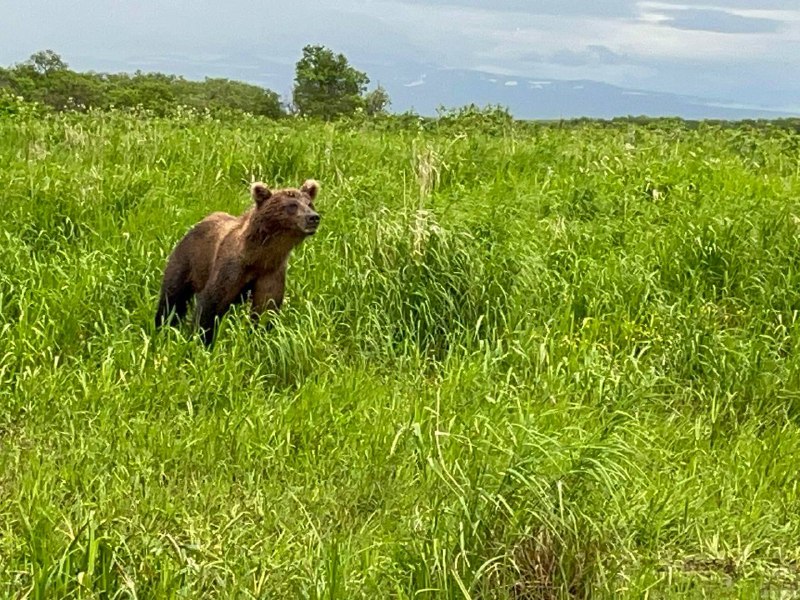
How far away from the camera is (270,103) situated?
80.1ft

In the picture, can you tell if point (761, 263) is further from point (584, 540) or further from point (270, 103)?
point (270, 103)

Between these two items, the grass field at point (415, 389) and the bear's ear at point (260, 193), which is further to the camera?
the bear's ear at point (260, 193)

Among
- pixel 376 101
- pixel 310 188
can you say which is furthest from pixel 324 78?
pixel 310 188

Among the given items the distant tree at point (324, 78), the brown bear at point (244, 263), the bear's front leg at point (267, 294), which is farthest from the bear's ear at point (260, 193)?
the distant tree at point (324, 78)

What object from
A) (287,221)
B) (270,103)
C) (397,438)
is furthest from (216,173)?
(270,103)

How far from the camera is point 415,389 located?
4516 millimetres

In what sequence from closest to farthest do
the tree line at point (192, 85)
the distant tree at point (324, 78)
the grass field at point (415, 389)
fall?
the grass field at point (415, 389) < the tree line at point (192, 85) < the distant tree at point (324, 78)

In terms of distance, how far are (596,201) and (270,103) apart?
18.4 m

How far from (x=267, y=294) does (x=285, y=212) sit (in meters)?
0.46

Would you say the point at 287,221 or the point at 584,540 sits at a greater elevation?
the point at 287,221

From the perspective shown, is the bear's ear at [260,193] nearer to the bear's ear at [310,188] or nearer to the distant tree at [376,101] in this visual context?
the bear's ear at [310,188]

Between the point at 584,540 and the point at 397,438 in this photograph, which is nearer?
the point at 584,540

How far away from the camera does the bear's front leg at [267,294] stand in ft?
17.4

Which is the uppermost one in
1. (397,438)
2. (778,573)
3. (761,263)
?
(761,263)
